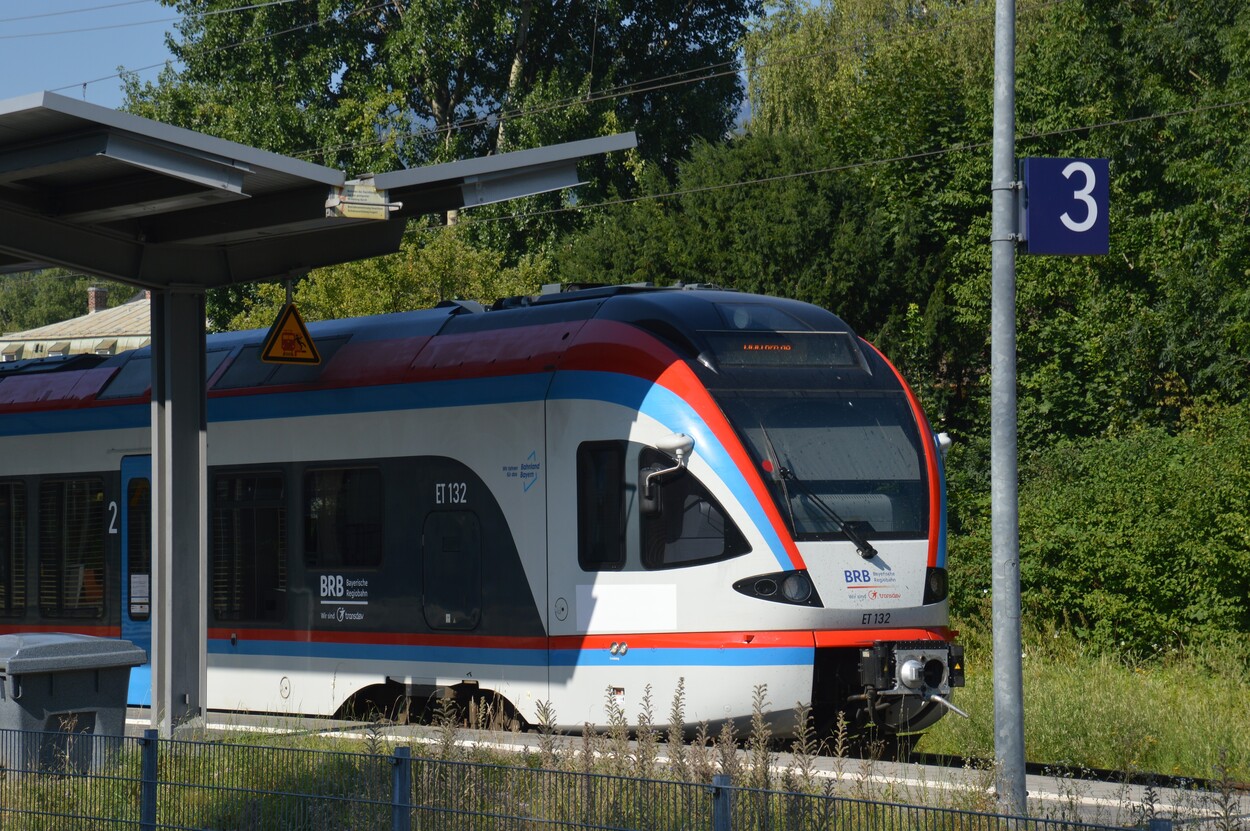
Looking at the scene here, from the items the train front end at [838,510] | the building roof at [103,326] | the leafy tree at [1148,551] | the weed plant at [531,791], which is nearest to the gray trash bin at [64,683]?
the weed plant at [531,791]

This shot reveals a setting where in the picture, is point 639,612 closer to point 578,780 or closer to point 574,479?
point 574,479

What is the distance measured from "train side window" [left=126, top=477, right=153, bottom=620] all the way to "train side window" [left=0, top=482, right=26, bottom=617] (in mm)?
1633

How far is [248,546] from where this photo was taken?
1449cm

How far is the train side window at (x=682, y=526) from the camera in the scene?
1130 centimetres

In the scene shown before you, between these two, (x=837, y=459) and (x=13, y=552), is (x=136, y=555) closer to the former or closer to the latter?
(x=13, y=552)

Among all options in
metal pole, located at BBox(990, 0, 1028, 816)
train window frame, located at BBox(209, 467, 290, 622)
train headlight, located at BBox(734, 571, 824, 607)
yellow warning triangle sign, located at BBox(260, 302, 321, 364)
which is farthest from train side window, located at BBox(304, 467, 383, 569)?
metal pole, located at BBox(990, 0, 1028, 816)

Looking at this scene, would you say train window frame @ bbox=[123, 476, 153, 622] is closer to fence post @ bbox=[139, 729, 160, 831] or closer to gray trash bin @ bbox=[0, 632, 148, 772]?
gray trash bin @ bbox=[0, 632, 148, 772]

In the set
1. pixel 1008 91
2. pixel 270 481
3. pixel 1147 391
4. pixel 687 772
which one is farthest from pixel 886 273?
pixel 687 772

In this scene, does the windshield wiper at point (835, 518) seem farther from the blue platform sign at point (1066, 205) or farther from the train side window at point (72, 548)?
the train side window at point (72, 548)

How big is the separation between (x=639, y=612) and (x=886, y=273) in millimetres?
19543

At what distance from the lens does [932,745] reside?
12602mm

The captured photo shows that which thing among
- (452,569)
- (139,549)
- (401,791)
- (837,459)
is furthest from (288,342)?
(401,791)

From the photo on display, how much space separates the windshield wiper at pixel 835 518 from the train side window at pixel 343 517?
3728mm

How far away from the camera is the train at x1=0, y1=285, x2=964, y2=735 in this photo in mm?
11258
